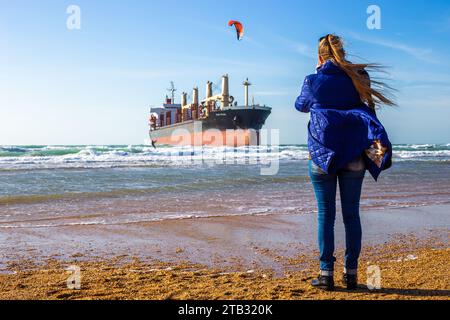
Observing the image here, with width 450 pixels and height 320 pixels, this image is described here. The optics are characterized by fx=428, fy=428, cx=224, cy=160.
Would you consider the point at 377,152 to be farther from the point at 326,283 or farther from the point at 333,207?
the point at 326,283

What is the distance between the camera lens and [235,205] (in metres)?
6.68

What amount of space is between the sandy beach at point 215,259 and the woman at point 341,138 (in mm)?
311

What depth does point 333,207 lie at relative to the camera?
262 cm

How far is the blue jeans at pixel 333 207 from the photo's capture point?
2.55 metres

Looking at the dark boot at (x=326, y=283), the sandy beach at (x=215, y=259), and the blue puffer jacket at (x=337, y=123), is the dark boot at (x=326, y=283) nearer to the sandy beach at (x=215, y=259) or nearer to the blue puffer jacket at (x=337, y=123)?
the sandy beach at (x=215, y=259)

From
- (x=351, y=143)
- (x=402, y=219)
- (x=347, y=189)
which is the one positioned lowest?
(x=402, y=219)

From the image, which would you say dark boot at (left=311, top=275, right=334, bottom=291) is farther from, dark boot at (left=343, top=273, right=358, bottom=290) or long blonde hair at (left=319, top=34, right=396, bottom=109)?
long blonde hair at (left=319, top=34, right=396, bottom=109)

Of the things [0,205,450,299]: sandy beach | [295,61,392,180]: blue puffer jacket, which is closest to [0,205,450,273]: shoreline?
[0,205,450,299]: sandy beach

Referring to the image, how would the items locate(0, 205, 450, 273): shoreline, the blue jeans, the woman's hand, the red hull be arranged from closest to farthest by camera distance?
the woman's hand → the blue jeans → locate(0, 205, 450, 273): shoreline → the red hull

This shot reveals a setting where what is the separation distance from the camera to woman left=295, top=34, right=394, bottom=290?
2.46 m

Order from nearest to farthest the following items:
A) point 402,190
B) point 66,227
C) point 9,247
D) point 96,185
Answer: point 9,247, point 66,227, point 402,190, point 96,185
